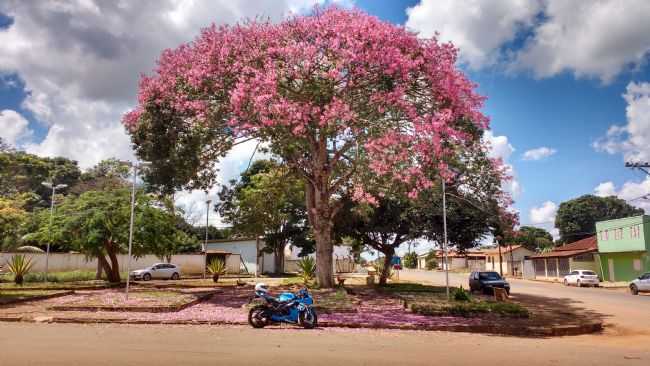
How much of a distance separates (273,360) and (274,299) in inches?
191

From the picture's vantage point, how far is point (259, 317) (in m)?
12.7

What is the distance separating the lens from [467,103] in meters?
17.3

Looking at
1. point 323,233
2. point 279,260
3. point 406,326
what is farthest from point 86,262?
point 406,326

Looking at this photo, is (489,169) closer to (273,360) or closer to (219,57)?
(219,57)

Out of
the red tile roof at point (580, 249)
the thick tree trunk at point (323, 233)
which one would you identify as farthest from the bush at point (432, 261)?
the thick tree trunk at point (323, 233)

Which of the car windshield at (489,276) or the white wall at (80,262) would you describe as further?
the white wall at (80,262)

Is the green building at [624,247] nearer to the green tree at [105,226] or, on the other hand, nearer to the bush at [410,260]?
the green tree at [105,226]

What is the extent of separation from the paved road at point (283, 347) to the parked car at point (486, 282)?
1548 centimetres

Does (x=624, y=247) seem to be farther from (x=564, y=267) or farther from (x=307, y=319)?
(x=307, y=319)

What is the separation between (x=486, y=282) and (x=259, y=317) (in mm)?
19915

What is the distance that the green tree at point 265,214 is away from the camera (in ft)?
127

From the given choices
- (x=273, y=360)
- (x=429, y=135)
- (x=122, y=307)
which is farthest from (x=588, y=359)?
(x=122, y=307)

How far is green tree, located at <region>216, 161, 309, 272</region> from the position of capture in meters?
38.7

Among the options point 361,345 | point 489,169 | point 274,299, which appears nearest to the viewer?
point 361,345
